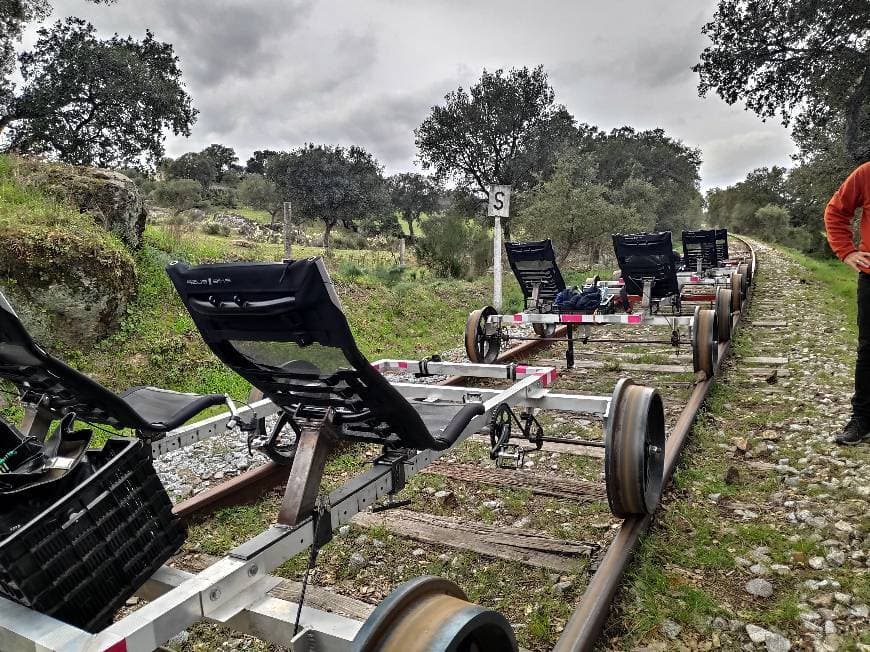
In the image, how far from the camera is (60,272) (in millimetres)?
6918

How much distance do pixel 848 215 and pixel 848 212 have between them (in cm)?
2

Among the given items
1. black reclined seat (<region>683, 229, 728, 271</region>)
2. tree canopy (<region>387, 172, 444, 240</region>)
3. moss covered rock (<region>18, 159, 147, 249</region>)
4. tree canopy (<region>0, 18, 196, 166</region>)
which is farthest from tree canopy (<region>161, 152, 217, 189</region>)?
black reclined seat (<region>683, 229, 728, 271</region>)

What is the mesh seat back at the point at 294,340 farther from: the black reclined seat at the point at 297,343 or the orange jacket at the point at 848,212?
the orange jacket at the point at 848,212

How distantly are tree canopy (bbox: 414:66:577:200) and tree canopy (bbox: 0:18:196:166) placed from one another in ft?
35.6

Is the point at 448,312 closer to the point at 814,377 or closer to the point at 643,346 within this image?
the point at 643,346

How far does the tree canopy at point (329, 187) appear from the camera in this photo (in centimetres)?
2580

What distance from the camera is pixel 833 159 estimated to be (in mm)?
22719

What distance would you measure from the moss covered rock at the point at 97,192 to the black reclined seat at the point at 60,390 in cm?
684

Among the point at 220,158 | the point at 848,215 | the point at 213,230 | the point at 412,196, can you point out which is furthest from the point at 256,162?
the point at 848,215

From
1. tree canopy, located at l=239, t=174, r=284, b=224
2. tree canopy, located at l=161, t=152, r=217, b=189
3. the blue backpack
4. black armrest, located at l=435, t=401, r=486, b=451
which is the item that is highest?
tree canopy, located at l=161, t=152, r=217, b=189

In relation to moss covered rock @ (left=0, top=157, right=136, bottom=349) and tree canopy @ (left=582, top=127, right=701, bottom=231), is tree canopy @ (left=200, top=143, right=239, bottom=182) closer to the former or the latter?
tree canopy @ (left=582, top=127, right=701, bottom=231)

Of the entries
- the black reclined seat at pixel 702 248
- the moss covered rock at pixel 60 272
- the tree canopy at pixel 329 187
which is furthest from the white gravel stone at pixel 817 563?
the tree canopy at pixel 329 187

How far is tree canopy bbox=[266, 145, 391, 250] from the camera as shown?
84.6 feet

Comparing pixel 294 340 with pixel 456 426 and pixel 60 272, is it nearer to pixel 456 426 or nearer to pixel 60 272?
pixel 456 426
